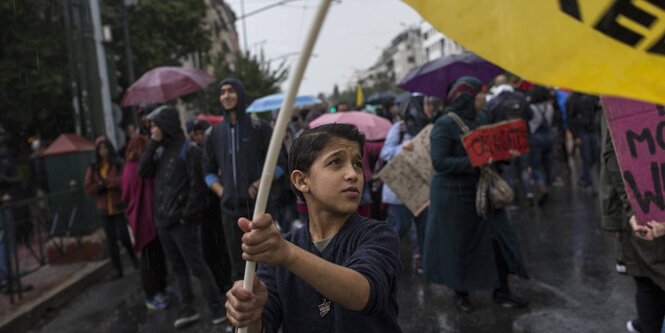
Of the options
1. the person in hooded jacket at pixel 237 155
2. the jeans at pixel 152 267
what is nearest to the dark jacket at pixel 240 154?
the person in hooded jacket at pixel 237 155

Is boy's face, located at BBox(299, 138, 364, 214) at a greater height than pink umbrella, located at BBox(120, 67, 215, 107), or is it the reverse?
pink umbrella, located at BBox(120, 67, 215, 107)

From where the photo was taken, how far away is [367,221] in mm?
1810

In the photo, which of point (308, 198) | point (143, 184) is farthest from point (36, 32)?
point (308, 198)

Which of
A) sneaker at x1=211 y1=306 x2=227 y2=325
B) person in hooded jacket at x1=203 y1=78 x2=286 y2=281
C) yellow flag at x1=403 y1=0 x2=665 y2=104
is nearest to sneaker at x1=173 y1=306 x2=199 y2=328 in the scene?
sneaker at x1=211 y1=306 x2=227 y2=325

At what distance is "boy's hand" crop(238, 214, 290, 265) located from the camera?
126 cm

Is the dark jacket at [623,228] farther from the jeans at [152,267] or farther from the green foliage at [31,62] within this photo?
the green foliage at [31,62]

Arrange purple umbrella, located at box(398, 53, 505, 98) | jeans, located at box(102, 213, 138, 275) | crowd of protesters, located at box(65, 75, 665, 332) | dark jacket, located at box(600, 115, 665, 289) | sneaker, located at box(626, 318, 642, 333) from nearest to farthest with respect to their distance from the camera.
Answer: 1. crowd of protesters, located at box(65, 75, 665, 332)
2. dark jacket, located at box(600, 115, 665, 289)
3. sneaker, located at box(626, 318, 642, 333)
4. purple umbrella, located at box(398, 53, 505, 98)
5. jeans, located at box(102, 213, 138, 275)

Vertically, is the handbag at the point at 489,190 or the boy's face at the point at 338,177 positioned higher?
the boy's face at the point at 338,177

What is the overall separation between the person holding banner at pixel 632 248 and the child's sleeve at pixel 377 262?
1.50 metres

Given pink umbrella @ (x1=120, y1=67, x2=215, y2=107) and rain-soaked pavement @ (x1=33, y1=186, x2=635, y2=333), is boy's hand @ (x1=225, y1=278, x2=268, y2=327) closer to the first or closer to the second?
rain-soaked pavement @ (x1=33, y1=186, x2=635, y2=333)

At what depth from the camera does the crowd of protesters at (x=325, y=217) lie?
166cm

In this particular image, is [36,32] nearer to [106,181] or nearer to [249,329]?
[106,181]

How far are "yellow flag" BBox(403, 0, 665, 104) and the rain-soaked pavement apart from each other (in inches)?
123

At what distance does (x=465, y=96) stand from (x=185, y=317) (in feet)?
9.22
